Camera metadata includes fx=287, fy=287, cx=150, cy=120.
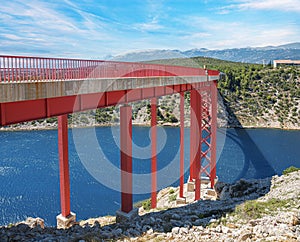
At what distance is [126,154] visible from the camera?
1068cm

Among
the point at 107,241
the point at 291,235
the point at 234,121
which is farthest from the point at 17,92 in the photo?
the point at 234,121

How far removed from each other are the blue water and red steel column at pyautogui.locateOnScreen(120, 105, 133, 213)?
10.2 m

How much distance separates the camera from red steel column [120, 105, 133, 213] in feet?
34.7

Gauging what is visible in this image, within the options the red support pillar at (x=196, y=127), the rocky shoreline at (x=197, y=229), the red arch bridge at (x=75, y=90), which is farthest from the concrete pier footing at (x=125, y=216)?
the red support pillar at (x=196, y=127)

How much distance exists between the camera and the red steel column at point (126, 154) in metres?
10.6

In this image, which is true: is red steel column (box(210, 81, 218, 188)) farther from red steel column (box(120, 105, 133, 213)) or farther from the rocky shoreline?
red steel column (box(120, 105, 133, 213))

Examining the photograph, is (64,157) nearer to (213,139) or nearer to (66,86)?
(66,86)

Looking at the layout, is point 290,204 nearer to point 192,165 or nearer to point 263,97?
point 192,165

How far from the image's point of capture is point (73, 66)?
8055mm

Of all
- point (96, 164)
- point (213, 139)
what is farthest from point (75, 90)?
point (96, 164)

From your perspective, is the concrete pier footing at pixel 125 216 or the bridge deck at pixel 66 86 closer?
the bridge deck at pixel 66 86

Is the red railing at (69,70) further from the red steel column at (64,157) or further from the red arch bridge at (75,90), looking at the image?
the red steel column at (64,157)

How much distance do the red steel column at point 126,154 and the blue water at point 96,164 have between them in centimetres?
1017

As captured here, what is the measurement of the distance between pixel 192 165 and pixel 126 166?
10488 millimetres
